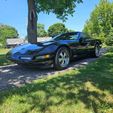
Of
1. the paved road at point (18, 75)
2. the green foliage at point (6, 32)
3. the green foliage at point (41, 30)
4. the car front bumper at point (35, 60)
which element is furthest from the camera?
the green foliage at point (41, 30)

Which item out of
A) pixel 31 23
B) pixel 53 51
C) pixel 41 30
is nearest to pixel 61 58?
pixel 53 51

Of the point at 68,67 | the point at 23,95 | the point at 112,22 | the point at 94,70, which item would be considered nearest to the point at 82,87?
the point at 23,95

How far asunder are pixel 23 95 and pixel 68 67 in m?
3.27

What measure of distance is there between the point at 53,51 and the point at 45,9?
10.0 metres

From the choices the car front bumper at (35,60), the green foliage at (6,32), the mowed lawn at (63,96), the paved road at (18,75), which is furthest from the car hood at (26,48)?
the green foliage at (6,32)

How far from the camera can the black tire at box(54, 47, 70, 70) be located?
7494 millimetres

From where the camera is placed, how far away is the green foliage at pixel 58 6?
52.9 feet

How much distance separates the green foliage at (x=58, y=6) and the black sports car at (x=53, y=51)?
25.0 feet

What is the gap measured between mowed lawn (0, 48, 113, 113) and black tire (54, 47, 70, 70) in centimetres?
135

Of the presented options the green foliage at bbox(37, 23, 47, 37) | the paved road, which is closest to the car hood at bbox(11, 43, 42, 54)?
the paved road

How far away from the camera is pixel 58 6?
54.3 ft

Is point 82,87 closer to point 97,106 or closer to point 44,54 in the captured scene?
point 97,106

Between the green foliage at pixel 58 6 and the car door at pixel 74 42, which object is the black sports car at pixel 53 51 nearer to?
the car door at pixel 74 42

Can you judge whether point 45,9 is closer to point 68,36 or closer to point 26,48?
point 68,36
